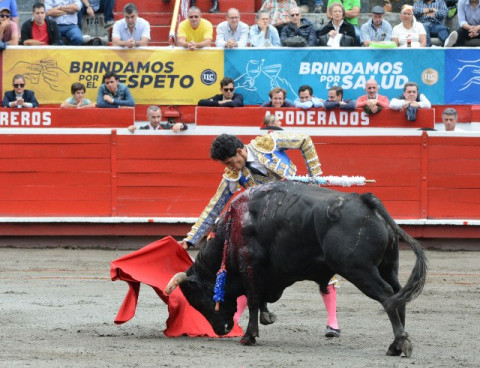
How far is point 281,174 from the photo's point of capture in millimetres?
6203

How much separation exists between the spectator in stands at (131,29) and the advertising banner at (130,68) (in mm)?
177

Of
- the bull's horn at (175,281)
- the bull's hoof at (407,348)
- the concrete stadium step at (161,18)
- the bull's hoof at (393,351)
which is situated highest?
the concrete stadium step at (161,18)

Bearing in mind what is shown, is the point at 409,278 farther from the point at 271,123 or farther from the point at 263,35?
the point at 263,35

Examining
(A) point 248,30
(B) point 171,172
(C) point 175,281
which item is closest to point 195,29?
(A) point 248,30

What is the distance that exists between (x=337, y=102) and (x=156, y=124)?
172cm

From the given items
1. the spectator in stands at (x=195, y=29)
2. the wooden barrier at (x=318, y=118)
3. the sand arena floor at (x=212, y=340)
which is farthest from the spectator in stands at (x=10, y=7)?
the sand arena floor at (x=212, y=340)

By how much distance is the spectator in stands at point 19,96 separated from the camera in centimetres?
1059

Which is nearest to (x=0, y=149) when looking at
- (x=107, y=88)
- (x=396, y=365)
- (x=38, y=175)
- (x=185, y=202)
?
(x=38, y=175)

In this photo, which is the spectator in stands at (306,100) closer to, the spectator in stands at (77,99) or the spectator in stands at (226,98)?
the spectator in stands at (226,98)

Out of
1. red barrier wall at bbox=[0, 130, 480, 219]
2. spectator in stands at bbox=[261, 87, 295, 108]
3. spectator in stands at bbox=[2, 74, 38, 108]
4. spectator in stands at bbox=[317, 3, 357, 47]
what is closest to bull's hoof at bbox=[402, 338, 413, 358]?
red barrier wall at bbox=[0, 130, 480, 219]

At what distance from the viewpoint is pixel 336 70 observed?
10977 millimetres

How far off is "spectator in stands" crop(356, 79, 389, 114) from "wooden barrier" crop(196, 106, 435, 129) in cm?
6

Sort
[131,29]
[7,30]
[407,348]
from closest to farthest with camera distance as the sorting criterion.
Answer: [407,348]
[7,30]
[131,29]

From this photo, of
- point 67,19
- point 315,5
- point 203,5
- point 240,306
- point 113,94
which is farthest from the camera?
point 315,5
